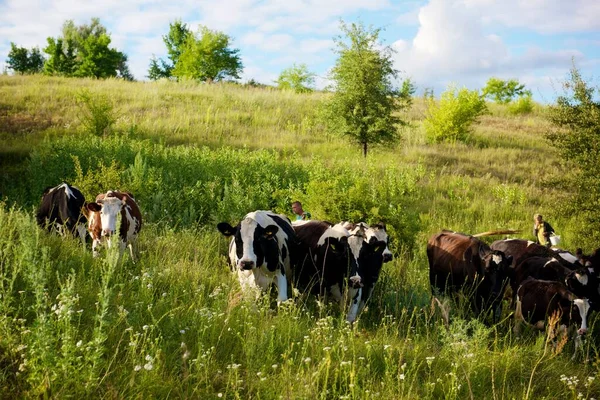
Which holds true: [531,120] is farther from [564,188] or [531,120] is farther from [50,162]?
[50,162]

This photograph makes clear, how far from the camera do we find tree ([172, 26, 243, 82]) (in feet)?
150

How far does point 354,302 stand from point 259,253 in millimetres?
1420

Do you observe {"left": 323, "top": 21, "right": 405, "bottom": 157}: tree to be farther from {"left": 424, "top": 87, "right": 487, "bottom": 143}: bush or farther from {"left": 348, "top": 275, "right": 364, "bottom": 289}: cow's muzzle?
{"left": 348, "top": 275, "right": 364, "bottom": 289}: cow's muzzle

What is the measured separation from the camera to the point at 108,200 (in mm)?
7617

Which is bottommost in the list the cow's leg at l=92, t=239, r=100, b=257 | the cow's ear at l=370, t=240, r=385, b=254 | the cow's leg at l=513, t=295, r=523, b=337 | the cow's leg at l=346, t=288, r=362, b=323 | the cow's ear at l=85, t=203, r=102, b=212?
the cow's leg at l=513, t=295, r=523, b=337

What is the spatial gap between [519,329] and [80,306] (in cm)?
569

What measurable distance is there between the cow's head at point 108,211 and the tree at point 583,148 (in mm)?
12141

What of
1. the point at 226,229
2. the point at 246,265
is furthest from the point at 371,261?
the point at 226,229

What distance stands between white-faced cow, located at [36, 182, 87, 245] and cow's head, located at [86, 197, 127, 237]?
1.68 meters

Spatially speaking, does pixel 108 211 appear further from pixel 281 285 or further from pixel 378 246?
pixel 378 246

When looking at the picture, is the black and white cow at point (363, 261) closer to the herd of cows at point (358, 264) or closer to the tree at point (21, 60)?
the herd of cows at point (358, 264)

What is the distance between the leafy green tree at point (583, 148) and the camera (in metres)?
14.7

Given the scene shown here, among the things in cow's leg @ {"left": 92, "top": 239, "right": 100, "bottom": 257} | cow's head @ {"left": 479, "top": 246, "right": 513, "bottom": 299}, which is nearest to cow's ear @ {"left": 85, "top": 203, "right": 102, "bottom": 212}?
cow's leg @ {"left": 92, "top": 239, "right": 100, "bottom": 257}

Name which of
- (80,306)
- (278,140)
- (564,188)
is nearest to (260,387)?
(80,306)
